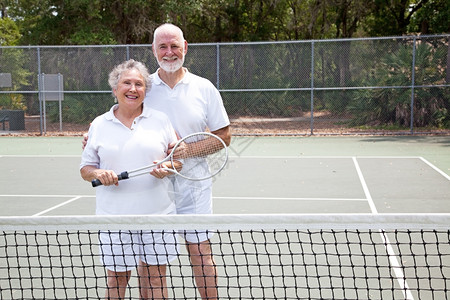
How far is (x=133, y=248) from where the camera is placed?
3.28m

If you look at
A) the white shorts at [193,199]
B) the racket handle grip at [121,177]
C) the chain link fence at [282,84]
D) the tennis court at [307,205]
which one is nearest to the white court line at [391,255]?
the tennis court at [307,205]

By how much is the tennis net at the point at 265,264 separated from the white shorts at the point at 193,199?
136 mm

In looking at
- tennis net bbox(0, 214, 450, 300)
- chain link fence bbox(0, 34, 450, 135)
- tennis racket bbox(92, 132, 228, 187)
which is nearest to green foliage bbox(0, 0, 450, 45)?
chain link fence bbox(0, 34, 450, 135)

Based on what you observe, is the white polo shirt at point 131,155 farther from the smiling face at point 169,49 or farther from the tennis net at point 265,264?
the smiling face at point 169,49

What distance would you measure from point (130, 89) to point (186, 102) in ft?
1.27

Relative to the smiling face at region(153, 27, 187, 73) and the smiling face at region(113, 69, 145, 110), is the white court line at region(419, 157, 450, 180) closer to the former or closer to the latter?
the smiling face at region(153, 27, 187, 73)

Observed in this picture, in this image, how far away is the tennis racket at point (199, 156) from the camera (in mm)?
3328

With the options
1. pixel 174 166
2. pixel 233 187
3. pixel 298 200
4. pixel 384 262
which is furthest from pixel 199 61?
pixel 174 166

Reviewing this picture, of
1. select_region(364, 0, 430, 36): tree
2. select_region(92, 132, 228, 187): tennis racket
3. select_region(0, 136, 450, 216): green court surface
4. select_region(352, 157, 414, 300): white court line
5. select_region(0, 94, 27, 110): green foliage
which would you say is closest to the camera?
select_region(92, 132, 228, 187): tennis racket

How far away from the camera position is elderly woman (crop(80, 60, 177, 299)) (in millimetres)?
3197

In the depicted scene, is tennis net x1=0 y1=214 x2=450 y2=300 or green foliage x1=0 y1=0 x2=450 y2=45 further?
green foliage x1=0 y1=0 x2=450 y2=45

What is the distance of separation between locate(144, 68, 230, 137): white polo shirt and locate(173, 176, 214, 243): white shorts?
0.31 metres

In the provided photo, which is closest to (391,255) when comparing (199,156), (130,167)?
(199,156)

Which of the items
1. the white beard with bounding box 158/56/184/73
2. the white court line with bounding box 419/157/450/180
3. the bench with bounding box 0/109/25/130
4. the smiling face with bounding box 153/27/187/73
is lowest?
the white court line with bounding box 419/157/450/180
